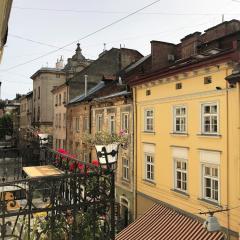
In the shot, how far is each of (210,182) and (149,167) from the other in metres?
4.73

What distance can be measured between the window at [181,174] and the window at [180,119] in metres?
1.40

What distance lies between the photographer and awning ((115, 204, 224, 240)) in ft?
41.1

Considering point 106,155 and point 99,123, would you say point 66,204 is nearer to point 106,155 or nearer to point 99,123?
point 106,155

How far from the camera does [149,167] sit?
56.3 feet

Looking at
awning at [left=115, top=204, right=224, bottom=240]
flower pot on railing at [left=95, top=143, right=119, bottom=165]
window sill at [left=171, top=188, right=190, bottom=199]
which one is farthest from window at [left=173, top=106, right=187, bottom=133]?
flower pot on railing at [left=95, top=143, right=119, bottom=165]

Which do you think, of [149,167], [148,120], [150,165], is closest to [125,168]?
[149,167]

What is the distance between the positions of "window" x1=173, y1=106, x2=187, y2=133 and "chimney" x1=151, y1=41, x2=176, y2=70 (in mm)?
8020

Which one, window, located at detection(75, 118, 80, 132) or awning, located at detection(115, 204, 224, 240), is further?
window, located at detection(75, 118, 80, 132)

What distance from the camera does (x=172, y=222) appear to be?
14172 mm

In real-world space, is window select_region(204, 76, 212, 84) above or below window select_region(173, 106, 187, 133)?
above

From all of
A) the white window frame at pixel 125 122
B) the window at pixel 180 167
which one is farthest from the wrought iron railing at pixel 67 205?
the white window frame at pixel 125 122

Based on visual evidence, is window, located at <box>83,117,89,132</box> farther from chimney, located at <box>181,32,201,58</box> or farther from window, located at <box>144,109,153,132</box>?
chimney, located at <box>181,32,201,58</box>

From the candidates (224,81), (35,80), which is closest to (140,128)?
(224,81)

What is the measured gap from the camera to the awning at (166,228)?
1253cm
